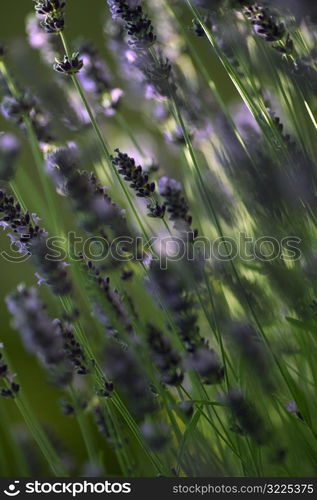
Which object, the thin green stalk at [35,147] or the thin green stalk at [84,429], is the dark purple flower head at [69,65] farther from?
the thin green stalk at [84,429]

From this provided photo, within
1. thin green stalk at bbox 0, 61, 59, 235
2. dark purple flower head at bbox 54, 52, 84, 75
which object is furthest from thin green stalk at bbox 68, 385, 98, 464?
dark purple flower head at bbox 54, 52, 84, 75

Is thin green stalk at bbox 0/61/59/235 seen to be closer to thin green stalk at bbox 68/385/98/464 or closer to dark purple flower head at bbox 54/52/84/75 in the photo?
dark purple flower head at bbox 54/52/84/75

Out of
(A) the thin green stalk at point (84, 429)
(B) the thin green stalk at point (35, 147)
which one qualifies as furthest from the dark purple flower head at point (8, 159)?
(A) the thin green stalk at point (84, 429)

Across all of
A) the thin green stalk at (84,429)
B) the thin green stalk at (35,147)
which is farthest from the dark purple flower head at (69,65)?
the thin green stalk at (84,429)

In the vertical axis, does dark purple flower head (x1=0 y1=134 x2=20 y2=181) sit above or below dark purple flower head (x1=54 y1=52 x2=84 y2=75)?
below

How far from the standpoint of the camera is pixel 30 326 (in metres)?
0.60

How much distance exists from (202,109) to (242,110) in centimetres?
9

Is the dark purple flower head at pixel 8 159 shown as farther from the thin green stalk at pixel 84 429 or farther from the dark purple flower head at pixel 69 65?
the thin green stalk at pixel 84 429

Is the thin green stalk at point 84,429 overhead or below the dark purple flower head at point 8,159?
below

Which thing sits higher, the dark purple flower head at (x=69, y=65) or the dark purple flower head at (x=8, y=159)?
the dark purple flower head at (x=69, y=65)

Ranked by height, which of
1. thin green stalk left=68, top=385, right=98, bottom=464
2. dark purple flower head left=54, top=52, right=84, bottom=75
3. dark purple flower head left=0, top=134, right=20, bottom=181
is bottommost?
thin green stalk left=68, top=385, right=98, bottom=464

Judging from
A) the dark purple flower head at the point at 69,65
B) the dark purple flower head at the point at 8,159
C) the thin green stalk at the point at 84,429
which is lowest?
the thin green stalk at the point at 84,429

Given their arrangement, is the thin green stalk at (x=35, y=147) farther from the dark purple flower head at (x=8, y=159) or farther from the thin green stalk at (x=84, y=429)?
the thin green stalk at (x=84, y=429)

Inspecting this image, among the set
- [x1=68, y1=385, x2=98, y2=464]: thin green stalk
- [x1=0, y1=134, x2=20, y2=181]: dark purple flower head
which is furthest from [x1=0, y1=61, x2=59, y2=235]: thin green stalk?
[x1=68, y1=385, x2=98, y2=464]: thin green stalk
